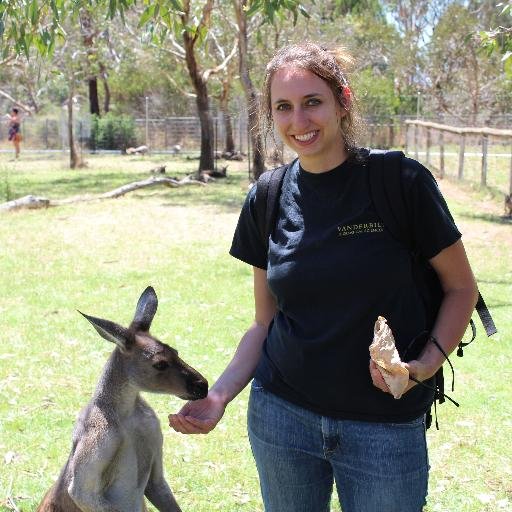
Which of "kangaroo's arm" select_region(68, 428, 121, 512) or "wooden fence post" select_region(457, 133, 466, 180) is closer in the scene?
"kangaroo's arm" select_region(68, 428, 121, 512)

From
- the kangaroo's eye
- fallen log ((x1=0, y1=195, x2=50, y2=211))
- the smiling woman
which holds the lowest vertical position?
fallen log ((x1=0, y1=195, x2=50, y2=211))

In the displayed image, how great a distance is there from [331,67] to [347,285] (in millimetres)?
570

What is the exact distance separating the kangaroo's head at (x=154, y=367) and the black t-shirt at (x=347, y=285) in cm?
61

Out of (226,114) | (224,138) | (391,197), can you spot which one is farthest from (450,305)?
(224,138)

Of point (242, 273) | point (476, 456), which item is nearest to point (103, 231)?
point (242, 273)

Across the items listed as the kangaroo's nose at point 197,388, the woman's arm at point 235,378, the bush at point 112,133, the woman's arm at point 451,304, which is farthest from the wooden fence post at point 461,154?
the bush at point 112,133

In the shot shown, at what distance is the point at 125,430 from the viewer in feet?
8.91

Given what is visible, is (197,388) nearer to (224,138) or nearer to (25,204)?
(25,204)

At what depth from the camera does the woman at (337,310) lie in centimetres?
195

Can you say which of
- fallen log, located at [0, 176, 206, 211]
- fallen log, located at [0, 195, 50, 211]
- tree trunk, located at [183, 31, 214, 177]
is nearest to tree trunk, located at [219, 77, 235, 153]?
tree trunk, located at [183, 31, 214, 177]

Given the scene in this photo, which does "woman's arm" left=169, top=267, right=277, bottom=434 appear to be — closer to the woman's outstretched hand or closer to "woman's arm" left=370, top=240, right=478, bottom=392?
the woman's outstretched hand

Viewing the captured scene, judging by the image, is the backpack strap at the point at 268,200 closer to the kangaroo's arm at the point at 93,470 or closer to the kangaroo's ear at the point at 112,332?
the kangaroo's ear at the point at 112,332

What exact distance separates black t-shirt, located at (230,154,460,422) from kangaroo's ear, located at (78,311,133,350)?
627 mm

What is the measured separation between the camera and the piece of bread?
5.91 ft
